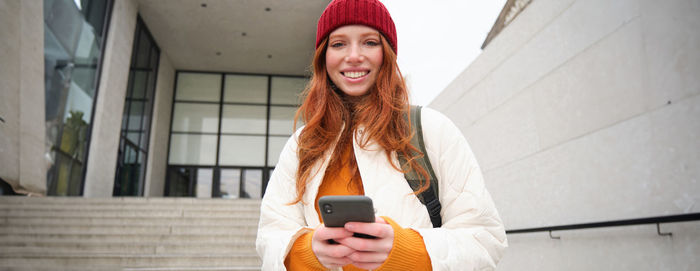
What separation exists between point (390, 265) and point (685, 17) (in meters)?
2.61

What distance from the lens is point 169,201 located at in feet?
26.7

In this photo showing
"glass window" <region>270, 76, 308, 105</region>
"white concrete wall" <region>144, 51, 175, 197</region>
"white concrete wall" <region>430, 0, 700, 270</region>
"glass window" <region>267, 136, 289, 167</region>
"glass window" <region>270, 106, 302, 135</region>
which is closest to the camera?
"white concrete wall" <region>430, 0, 700, 270</region>

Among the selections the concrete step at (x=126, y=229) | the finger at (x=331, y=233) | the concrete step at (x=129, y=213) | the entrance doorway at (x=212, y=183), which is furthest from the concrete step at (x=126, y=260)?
the entrance doorway at (x=212, y=183)

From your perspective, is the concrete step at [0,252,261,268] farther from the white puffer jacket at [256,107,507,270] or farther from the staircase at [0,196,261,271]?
the white puffer jacket at [256,107,507,270]

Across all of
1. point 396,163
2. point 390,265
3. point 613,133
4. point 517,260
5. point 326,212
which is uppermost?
point 613,133

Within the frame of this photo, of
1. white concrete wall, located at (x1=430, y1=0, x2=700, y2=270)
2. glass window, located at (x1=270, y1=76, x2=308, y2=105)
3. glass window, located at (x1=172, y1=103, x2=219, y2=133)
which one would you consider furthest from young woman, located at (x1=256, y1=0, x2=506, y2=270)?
glass window, located at (x1=270, y1=76, x2=308, y2=105)

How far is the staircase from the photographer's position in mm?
5180

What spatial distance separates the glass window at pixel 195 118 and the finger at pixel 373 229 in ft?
54.3

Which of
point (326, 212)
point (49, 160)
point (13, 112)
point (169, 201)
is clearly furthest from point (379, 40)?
point (49, 160)

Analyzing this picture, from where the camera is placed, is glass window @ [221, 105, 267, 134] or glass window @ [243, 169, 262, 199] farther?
glass window @ [221, 105, 267, 134]

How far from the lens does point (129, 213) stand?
23.8 feet

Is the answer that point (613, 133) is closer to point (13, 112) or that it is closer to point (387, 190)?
point (387, 190)

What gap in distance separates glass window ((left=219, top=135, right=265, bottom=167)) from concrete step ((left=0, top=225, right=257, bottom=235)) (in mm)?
9789

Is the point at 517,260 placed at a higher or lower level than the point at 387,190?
lower
